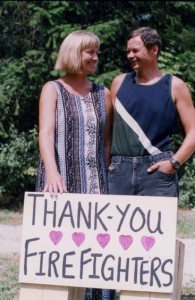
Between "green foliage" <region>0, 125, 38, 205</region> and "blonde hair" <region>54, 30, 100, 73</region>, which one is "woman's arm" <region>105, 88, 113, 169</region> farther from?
"green foliage" <region>0, 125, 38, 205</region>

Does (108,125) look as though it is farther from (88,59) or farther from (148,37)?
(148,37)

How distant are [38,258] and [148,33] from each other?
56.4 inches

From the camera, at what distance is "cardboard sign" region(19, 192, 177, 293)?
3449 mm

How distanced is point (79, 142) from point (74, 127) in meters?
0.09

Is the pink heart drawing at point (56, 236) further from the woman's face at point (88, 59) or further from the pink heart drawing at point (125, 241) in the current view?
the woman's face at point (88, 59)

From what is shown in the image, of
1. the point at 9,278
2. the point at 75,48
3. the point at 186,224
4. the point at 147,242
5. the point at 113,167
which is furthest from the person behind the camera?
the point at 186,224

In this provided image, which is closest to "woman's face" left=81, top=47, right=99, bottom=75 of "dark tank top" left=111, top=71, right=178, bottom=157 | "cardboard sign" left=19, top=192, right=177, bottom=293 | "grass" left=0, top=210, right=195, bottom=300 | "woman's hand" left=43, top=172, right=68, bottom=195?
"dark tank top" left=111, top=71, right=178, bottom=157

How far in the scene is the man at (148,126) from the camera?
12.4 feet

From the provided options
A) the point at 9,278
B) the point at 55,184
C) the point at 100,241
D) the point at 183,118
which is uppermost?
the point at 183,118

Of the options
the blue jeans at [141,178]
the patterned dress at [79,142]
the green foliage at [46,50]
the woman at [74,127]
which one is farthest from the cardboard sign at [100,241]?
the green foliage at [46,50]

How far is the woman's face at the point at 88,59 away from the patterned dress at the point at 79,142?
170mm

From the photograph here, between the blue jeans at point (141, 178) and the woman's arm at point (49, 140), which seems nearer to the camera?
the woman's arm at point (49, 140)

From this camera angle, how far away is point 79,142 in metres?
3.69

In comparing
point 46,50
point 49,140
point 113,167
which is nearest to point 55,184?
point 49,140
